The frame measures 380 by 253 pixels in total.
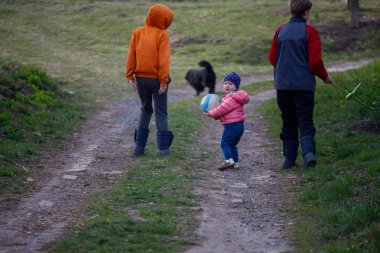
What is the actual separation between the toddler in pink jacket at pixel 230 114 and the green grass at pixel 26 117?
104 inches

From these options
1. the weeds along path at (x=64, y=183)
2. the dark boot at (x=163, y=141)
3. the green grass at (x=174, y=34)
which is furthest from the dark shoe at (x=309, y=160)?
the green grass at (x=174, y=34)

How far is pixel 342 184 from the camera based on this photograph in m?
7.36

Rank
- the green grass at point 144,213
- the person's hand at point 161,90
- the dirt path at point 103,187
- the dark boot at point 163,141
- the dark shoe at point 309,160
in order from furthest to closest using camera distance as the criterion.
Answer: the dark boot at point 163,141, the person's hand at point 161,90, the dark shoe at point 309,160, the dirt path at point 103,187, the green grass at point 144,213

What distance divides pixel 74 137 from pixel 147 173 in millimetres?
3617

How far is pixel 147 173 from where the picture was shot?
8500 millimetres

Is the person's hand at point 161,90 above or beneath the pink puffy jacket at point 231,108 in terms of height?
above

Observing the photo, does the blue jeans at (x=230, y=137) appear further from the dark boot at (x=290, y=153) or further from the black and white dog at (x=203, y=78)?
the black and white dog at (x=203, y=78)

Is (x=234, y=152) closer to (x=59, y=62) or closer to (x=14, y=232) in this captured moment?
(x=14, y=232)

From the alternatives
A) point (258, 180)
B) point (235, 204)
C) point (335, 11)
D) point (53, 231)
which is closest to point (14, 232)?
point (53, 231)

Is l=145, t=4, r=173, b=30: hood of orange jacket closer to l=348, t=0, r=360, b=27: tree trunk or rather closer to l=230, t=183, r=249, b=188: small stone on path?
l=230, t=183, r=249, b=188: small stone on path

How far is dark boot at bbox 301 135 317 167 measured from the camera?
28.4 feet

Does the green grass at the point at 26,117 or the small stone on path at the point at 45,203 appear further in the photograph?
the green grass at the point at 26,117

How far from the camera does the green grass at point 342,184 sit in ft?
18.8

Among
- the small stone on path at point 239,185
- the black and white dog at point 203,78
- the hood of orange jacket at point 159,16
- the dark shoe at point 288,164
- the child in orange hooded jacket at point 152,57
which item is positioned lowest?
the black and white dog at point 203,78
